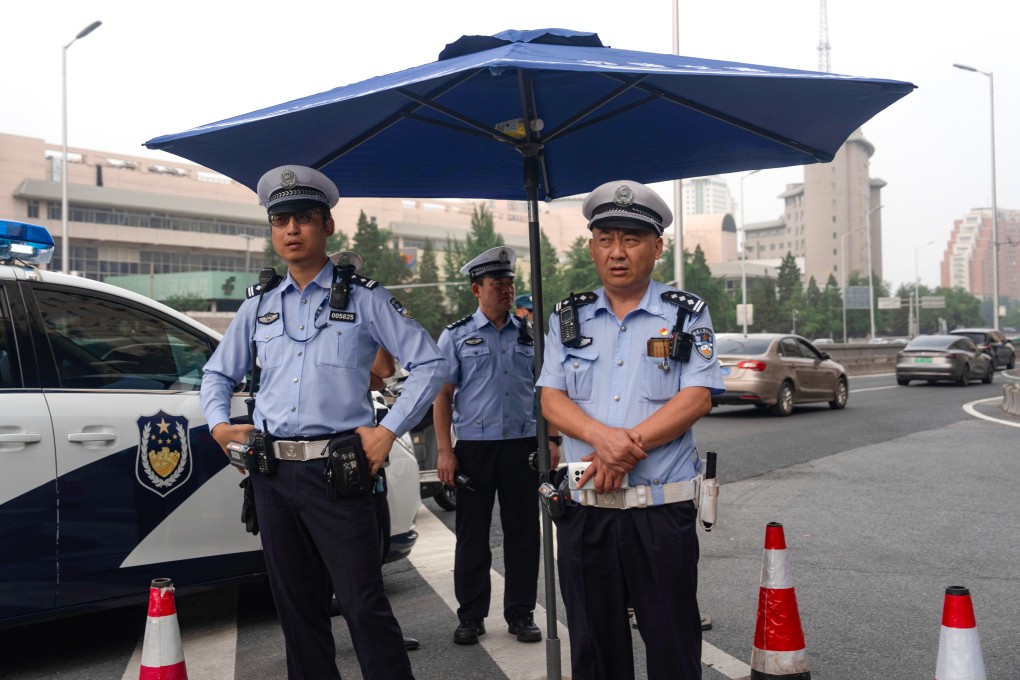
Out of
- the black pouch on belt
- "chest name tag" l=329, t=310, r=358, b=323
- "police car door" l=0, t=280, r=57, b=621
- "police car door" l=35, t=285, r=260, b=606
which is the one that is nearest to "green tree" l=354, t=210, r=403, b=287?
"police car door" l=35, t=285, r=260, b=606

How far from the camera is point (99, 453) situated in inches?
163

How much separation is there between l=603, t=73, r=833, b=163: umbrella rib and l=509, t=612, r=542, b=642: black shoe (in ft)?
8.21

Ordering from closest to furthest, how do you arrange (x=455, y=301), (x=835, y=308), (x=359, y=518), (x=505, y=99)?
(x=359, y=518), (x=505, y=99), (x=455, y=301), (x=835, y=308)

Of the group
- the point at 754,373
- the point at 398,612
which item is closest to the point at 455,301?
the point at 754,373

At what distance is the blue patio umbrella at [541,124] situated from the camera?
124 inches

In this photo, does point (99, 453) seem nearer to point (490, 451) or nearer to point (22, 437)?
point (22, 437)

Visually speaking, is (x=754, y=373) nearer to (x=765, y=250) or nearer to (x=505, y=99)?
(x=505, y=99)

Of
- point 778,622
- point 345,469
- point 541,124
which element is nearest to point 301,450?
point 345,469

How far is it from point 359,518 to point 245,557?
1673 millimetres

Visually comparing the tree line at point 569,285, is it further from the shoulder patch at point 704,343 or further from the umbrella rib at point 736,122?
the shoulder patch at point 704,343

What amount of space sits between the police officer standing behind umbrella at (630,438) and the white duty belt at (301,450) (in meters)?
0.77

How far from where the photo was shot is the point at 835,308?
→ 116 metres

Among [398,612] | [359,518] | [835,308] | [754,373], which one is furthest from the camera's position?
[835,308]

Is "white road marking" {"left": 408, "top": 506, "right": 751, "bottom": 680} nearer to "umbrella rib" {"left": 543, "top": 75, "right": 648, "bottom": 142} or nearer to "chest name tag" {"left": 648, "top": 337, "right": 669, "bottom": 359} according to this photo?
"chest name tag" {"left": 648, "top": 337, "right": 669, "bottom": 359}
